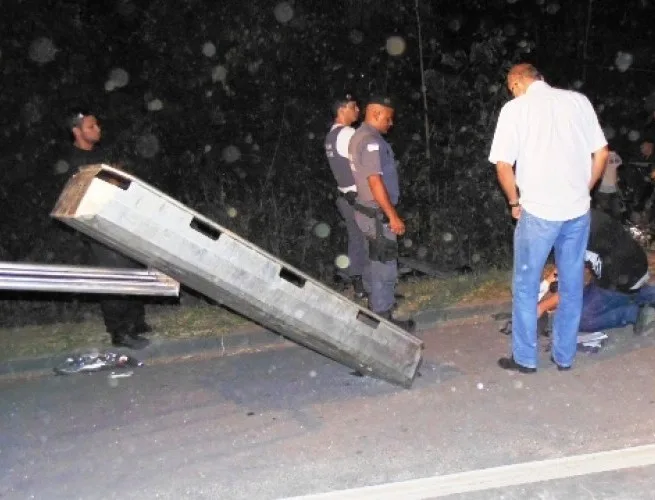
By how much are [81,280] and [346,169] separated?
3016mm

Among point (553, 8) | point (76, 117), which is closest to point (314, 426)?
point (76, 117)

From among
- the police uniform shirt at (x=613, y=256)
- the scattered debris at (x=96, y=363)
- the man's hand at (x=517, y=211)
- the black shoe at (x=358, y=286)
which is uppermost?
the man's hand at (x=517, y=211)

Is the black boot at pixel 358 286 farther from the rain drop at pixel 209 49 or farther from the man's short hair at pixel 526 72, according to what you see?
the rain drop at pixel 209 49

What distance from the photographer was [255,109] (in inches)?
442

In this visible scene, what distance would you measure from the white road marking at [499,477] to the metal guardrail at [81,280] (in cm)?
158

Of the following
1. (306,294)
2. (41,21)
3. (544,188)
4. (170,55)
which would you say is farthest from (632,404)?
(41,21)

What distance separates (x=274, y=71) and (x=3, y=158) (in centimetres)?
380

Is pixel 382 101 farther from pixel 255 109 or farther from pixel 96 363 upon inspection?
pixel 255 109

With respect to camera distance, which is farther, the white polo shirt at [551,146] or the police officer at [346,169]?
the police officer at [346,169]

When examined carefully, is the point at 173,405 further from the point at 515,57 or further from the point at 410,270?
the point at 515,57

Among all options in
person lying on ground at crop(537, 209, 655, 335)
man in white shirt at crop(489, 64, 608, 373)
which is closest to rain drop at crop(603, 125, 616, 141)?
person lying on ground at crop(537, 209, 655, 335)

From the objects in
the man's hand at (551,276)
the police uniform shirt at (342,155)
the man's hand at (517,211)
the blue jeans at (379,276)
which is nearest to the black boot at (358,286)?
the police uniform shirt at (342,155)

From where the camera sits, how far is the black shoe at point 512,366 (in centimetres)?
549

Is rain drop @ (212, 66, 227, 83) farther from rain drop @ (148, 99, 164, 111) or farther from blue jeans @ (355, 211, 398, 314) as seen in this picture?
blue jeans @ (355, 211, 398, 314)
